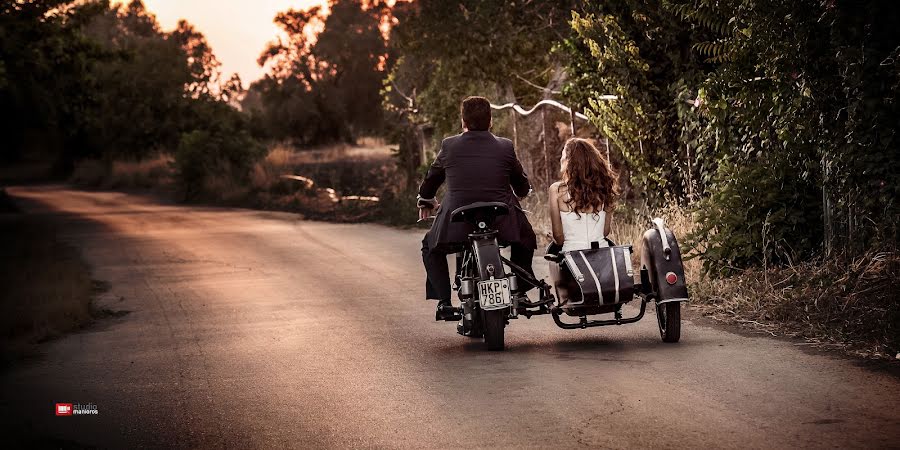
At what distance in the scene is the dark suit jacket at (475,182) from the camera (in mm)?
8734

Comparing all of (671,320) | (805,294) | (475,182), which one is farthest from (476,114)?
(805,294)

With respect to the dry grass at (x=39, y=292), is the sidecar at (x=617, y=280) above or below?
above

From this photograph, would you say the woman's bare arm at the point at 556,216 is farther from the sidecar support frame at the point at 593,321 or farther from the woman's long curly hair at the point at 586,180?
the sidecar support frame at the point at 593,321

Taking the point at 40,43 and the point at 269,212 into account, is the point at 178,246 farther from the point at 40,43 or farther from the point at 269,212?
the point at 40,43

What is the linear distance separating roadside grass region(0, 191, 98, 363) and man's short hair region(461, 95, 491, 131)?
159 inches

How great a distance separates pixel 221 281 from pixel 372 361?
6225 millimetres

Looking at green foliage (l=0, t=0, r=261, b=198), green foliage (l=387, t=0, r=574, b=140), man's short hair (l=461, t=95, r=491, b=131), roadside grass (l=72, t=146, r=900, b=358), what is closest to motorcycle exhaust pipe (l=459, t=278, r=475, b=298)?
man's short hair (l=461, t=95, r=491, b=131)

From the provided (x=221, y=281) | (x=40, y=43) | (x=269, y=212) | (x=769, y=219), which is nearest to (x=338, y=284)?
(x=221, y=281)

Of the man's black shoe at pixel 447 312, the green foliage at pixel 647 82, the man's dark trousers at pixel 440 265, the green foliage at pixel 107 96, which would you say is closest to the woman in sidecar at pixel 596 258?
the man's dark trousers at pixel 440 265

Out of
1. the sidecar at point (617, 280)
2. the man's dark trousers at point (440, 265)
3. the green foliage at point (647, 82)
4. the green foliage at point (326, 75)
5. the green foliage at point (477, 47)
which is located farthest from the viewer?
the green foliage at point (326, 75)

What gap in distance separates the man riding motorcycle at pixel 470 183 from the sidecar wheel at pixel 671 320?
107 centimetres

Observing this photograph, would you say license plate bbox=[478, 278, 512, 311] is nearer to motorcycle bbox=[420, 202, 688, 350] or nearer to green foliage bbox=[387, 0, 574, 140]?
motorcycle bbox=[420, 202, 688, 350]

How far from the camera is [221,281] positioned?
47.1ft

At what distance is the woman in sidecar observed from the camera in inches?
331
